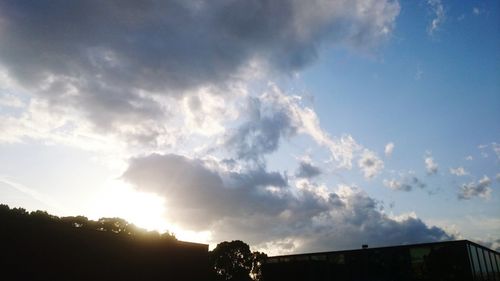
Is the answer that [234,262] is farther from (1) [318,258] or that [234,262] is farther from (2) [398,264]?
(2) [398,264]

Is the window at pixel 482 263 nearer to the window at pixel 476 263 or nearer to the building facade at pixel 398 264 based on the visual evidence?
the building facade at pixel 398 264

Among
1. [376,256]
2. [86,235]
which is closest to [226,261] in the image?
[376,256]

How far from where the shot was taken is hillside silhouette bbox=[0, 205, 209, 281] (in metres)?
27.2

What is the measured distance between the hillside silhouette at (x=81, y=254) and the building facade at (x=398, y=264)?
41.3 feet

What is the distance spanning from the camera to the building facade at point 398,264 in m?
35.2

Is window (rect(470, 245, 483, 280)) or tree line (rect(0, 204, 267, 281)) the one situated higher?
A: window (rect(470, 245, 483, 280))

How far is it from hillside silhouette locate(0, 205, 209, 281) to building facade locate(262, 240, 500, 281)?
12.6m

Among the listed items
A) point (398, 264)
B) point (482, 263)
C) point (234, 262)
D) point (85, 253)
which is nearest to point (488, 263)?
point (482, 263)

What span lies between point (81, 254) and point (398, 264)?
34.0 m

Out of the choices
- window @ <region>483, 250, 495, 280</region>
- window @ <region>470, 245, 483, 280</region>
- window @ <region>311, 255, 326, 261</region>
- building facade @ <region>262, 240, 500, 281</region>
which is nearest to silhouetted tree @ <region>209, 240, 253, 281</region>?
building facade @ <region>262, 240, 500, 281</region>

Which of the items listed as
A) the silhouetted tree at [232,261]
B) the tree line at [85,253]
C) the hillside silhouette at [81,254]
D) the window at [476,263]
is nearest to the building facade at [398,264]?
the window at [476,263]

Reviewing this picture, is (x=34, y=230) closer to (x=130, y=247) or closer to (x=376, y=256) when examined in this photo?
(x=130, y=247)

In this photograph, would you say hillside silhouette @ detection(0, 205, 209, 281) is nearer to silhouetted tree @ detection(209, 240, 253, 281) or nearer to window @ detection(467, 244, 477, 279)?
window @ detection(467, 244, 477, 279)

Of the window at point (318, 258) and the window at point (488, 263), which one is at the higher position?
the window at point (488, 263)
